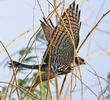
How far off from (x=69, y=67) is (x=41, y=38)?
1.53 ft

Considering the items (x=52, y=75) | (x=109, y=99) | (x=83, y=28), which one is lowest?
(x=109, y=99)

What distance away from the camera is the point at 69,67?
0.38 m

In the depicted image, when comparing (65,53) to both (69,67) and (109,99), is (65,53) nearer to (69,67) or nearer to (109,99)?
(69,67)

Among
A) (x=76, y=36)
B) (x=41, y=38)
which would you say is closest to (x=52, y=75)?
(x=76, y=36)

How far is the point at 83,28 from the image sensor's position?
5.88ft

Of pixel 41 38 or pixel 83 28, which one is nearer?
pixel 41 38

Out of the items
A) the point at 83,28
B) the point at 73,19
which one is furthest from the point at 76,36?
the point at 83,28

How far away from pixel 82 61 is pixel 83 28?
141 centimetres

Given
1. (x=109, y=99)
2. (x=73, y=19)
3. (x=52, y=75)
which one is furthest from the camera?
(x=109, y=99)

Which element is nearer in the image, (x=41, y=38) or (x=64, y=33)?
(x=64, y=33)

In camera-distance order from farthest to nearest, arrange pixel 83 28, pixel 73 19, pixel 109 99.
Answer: pixel 83 28 < pixel 109 99 < pixel 73 19

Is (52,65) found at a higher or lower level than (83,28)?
lower

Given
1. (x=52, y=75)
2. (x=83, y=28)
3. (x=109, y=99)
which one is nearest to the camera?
(x=52, y=75)

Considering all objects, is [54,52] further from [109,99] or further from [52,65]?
[109,99]
